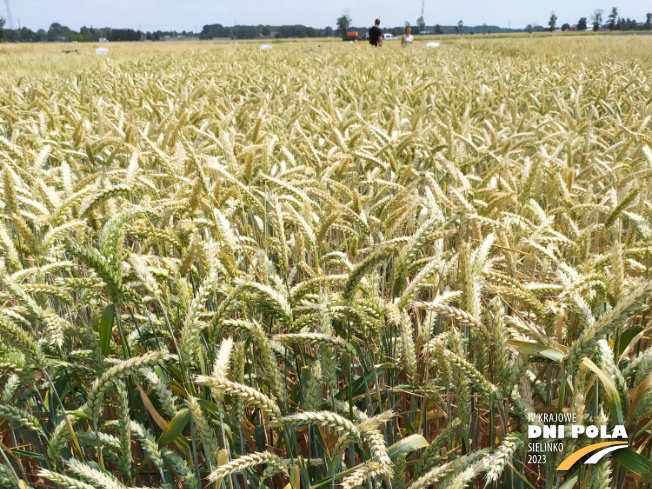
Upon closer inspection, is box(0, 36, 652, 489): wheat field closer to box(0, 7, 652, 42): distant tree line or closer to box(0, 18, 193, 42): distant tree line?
box(0, 7, 652, 42): distant tree line

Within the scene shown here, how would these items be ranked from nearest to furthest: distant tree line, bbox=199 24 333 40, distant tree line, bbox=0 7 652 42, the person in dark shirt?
1. the person in dark shirt
2. distant tree line, bbox=0 7 652 42
3. distant tree line, bbox=199 24 333 40

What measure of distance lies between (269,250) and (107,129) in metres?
2.09

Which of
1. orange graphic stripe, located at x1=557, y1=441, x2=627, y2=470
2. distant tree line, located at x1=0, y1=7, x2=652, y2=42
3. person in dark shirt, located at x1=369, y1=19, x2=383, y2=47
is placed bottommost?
orange graphic stripe, located at x1=557, y1=441, x2=627, y2=470

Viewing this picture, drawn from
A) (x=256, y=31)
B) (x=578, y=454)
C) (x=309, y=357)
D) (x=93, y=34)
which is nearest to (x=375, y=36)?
(x=309, y=357)

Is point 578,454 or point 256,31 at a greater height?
point 256,31

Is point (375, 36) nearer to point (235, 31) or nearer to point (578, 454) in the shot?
point (578, 454)

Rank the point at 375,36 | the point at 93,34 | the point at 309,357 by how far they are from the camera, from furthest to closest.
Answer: the point at 93,34 < the point at 375,36 < the point at 309,357

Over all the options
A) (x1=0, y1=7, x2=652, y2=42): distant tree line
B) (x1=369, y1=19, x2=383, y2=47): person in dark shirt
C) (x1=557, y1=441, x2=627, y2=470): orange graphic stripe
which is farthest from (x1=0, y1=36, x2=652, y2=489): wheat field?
(x1=0, y1=7, x2=652, y2=42): distant tree line

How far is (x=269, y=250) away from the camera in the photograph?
6.68 ft

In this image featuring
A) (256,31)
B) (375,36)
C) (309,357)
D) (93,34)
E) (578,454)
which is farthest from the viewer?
(256,31)

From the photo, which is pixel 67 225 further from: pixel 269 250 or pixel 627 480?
pixel 627 480

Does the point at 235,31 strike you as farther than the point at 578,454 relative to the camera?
Yes

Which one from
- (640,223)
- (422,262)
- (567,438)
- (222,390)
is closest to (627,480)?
(567,438)

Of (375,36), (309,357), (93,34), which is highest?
(93,34)
